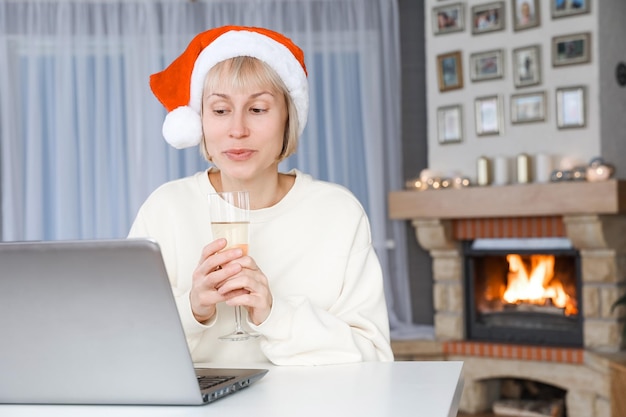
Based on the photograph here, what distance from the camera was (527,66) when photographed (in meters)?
4.54

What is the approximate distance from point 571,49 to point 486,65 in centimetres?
48

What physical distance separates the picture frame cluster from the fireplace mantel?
36 cm

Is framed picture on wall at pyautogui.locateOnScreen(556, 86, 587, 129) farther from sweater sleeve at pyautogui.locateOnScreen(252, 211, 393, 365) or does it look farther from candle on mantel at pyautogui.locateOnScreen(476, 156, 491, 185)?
sweater sleeve at pyautogui.locateOnScreen(252, 211, 393, 365)

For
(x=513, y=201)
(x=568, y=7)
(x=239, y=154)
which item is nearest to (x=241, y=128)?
(x=239, y=154)

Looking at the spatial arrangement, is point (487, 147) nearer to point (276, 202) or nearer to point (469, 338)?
point (469, 338)

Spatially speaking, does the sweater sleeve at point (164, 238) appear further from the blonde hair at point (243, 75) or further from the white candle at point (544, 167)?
the white candle at point (544, 167)

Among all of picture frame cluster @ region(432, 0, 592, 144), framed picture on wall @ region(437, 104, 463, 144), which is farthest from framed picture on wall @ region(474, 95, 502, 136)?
framed picture on wall @ region(437, 104, 463, 144)

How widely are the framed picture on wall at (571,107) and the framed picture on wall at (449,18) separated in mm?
689

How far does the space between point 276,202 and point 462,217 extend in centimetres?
295

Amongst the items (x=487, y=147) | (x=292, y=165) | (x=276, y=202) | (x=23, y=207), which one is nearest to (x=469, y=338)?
(x=487, y=147)

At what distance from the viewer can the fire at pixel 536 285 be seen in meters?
4.44

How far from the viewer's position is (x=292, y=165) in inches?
203

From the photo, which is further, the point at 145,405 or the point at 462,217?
the point at 462,217

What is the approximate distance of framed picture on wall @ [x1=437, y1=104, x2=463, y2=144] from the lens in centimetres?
478
